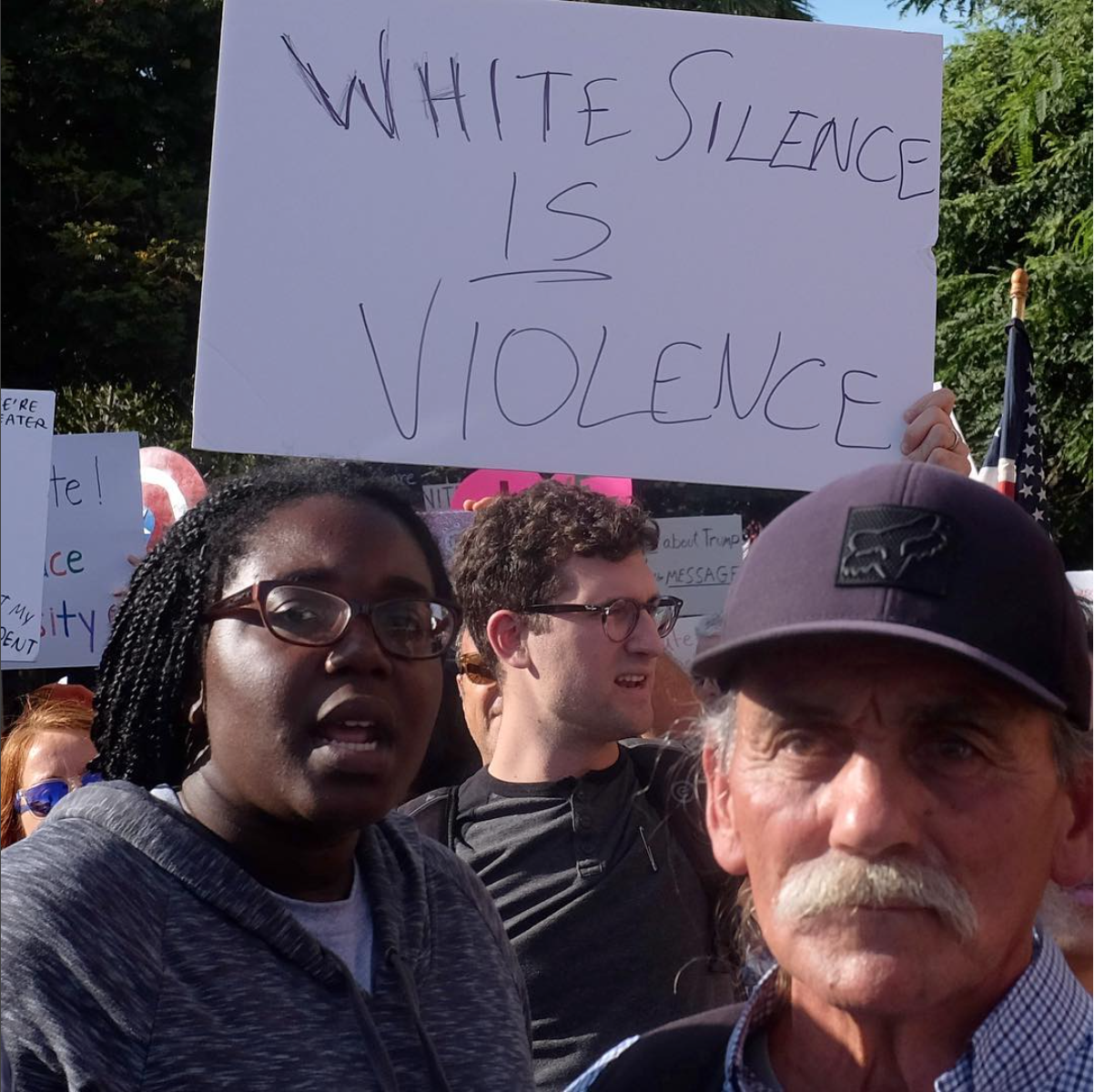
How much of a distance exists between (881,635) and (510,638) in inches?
66.2

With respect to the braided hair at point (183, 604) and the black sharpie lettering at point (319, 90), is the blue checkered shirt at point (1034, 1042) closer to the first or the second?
the braided hair at point (183, 604)

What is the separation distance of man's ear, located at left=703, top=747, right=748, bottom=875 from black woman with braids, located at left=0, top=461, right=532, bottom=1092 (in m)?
0.34

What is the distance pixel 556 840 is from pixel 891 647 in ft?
4.64

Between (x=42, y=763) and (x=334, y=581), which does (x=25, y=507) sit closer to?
(x=42, y=763)

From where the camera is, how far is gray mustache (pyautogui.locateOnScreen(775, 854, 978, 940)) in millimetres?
1371

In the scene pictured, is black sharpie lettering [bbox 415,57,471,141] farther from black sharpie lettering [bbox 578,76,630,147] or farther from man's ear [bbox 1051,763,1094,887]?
man's ear [bbox 1051,763,1094,887]

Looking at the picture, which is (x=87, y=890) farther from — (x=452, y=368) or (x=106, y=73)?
(x=106, y=73)


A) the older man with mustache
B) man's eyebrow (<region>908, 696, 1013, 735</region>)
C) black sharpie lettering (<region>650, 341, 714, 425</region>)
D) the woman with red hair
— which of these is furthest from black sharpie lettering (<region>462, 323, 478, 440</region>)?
the woman with red hair

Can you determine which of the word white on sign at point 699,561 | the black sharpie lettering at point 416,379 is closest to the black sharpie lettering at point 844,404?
the black sharpie lettering at point 416,379

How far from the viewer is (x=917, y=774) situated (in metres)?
1.41

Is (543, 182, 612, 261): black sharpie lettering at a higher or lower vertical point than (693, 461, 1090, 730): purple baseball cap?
higher

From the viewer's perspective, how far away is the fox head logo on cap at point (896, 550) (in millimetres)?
1400

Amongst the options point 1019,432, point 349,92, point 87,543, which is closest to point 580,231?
point 349,92

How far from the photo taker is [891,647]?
1.43m
